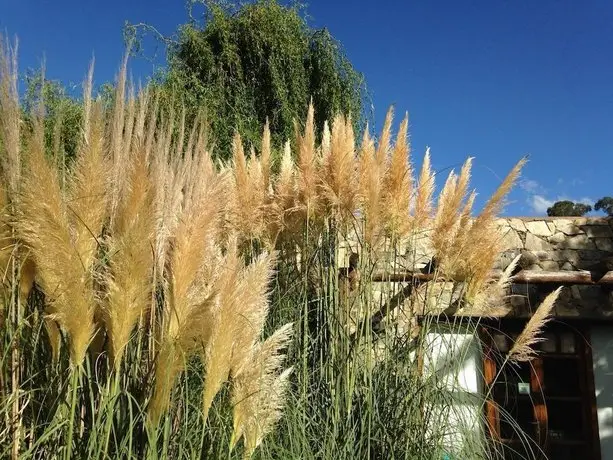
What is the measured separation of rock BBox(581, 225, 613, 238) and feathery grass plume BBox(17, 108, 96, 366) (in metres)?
8.17

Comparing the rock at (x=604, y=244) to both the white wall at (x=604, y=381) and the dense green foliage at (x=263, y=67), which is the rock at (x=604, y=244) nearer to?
the white wall at (x=604, y=381)

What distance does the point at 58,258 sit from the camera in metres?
1.49

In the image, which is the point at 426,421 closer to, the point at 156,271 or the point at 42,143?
the point at 156,271

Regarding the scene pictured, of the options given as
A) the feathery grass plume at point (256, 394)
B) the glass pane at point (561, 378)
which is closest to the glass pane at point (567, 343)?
the glass pane at point (561, 378)

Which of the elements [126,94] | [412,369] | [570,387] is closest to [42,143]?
[126,94]

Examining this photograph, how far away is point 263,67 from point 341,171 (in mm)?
7820

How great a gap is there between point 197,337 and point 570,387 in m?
7.73

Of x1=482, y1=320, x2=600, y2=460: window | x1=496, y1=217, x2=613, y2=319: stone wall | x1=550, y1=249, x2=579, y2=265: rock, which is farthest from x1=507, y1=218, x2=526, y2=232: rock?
x1=482, y1=320, x2=600, y2=460: window

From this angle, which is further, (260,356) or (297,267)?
(297,267)

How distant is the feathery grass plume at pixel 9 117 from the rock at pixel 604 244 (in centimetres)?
808

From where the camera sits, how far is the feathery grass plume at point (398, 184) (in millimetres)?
2957

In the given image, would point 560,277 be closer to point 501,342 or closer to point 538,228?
point 501,342

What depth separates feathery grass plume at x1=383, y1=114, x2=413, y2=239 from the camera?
2.96 metres

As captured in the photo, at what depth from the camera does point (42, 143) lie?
1606 mm
